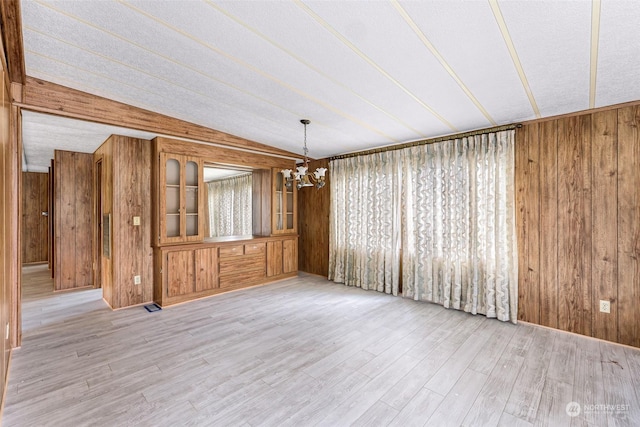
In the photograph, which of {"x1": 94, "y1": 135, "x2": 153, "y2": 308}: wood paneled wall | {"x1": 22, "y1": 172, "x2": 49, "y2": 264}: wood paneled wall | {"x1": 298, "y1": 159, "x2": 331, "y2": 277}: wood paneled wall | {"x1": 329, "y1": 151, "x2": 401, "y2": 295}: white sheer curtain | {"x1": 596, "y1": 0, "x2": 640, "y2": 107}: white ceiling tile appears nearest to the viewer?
{"x1": 596, "y1": 0, "x2": 640, "y2": 107}: white ceiling tile

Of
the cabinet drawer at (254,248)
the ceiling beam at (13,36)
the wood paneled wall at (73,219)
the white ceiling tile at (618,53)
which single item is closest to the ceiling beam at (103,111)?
the ceiling beam at (13,36)

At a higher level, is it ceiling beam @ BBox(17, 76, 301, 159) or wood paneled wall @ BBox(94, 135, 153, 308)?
ceiling beam @ BBox(17, 76, 301, 159)

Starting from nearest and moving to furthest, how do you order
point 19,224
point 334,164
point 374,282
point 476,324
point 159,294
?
point 19,224, point 476,324, point 159,294, point 374,282, point 334,164

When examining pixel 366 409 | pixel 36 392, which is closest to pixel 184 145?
pixel 36 392

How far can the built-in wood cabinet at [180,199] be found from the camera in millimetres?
4074

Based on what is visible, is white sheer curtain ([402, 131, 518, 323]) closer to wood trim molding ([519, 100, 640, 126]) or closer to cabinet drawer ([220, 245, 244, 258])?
wood trim molding ([519, 100, 640, 126])

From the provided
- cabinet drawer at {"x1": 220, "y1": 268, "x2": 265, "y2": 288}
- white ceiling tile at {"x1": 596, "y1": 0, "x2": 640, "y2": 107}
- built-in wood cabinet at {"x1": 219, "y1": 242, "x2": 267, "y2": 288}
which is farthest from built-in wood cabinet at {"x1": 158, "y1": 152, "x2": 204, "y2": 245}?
white ceiling tile at {"x1": 596, "y1": 0, "x2": 640, "y2": 107}

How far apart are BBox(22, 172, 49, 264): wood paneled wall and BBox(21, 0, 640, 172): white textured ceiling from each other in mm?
5706

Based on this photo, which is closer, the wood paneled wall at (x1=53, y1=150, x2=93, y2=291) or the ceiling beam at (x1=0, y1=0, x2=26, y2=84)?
the ceiling beam at (x1=0, y1=0, x2=26, y2=84)

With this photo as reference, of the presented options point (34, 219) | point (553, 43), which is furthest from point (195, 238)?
point (34, 219)

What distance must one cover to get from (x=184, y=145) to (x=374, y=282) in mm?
3700

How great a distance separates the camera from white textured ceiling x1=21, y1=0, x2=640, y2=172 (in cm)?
173

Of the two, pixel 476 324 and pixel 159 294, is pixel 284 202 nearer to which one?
pixel 159 294

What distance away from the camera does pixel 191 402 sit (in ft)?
6.75
